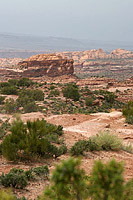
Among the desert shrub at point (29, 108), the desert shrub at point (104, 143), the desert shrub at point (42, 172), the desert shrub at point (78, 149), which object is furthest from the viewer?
the desert shrub at point (29, 108)

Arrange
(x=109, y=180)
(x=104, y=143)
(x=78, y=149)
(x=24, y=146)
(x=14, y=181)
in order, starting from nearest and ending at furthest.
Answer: (x=109, y=180) < (x=14, y=181) < (x=24, y=146) < (x=78, y=149) < (x=104, y=143)

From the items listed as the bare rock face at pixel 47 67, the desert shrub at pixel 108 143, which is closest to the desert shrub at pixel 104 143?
the desert shrub at pixel 108 143

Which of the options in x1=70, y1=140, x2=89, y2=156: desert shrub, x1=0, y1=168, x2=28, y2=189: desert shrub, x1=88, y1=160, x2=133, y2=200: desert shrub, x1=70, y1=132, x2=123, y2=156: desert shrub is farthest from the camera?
x1=70, y1=132, x2=123, y2=156: desert shrub

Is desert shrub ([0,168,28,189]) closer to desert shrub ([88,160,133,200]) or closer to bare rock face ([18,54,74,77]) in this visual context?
desert shrub ([88,160,133,200])

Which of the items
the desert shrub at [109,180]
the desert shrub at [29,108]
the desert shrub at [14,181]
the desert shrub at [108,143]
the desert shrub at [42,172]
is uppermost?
the desert shrub at [109,180]

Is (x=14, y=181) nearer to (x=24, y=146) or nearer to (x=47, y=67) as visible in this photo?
(x=24, y=146)

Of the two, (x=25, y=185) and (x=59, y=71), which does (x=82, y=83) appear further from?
(x=25, y=185)

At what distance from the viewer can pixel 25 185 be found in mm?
4895

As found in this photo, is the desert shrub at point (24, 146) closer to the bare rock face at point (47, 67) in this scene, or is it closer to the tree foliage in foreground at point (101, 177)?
the tree foliage in foreground at point (101, 177)

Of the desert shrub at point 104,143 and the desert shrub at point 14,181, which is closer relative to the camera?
the desert shrub at point 14,181

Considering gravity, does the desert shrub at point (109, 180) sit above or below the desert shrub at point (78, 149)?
above

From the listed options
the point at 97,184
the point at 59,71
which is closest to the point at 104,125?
the point at 97,184

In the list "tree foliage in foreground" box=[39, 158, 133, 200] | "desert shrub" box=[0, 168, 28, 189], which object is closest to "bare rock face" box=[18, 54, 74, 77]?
"desert shrub" box=[0, 168, 28, 189]

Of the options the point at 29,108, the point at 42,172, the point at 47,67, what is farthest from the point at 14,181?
the point at 47,67
